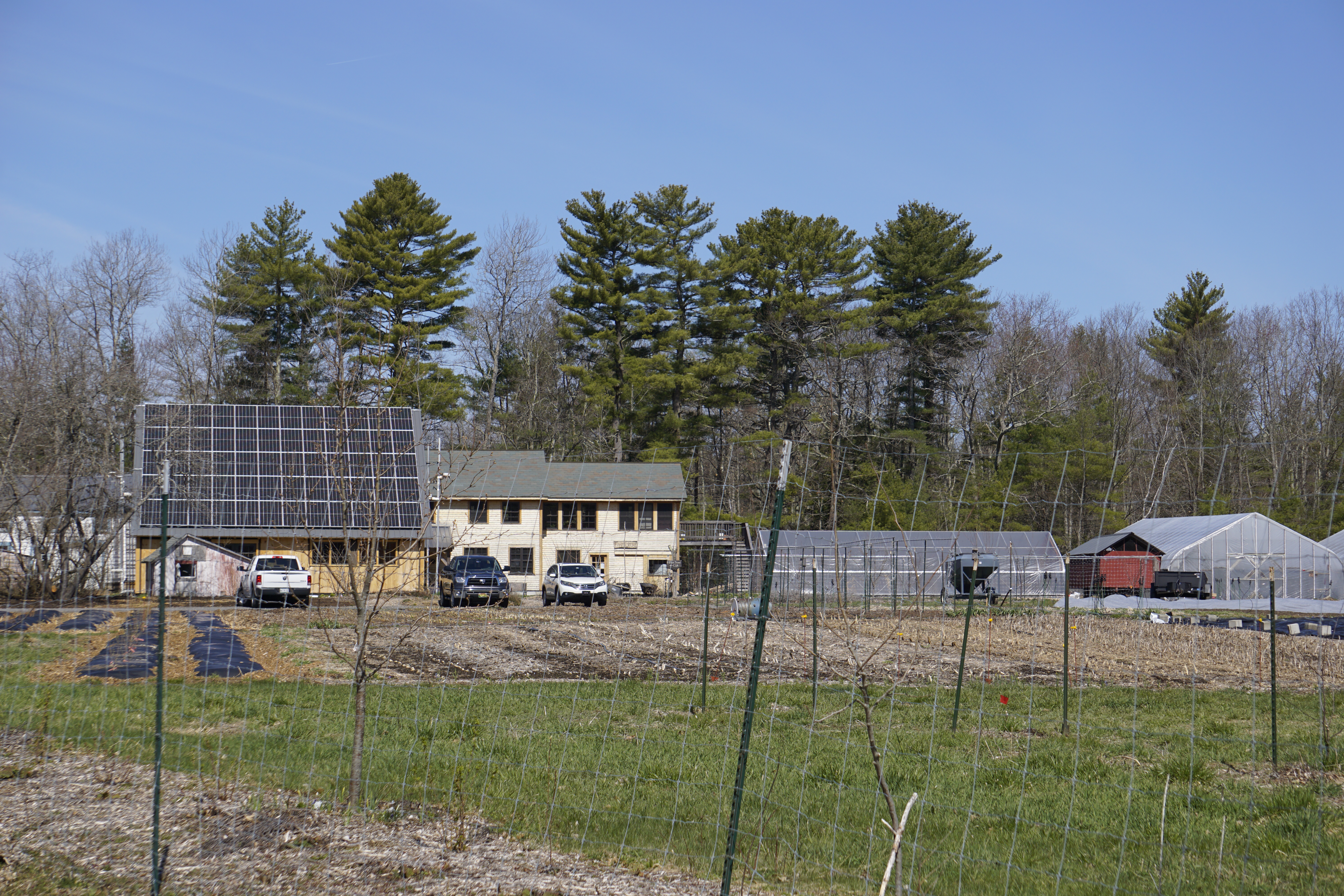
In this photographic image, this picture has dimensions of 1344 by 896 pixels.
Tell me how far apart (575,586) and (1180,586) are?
21.8 metres

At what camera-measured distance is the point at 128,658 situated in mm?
12961

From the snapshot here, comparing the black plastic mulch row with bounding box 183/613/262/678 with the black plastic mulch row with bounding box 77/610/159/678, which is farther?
the black plastic mulch row with bounding box 183/613/262/678

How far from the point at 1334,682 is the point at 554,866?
40.8 feet

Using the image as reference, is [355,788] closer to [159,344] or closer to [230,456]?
[230,456]

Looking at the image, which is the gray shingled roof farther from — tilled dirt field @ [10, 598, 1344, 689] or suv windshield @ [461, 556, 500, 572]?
tilled dirt field @ [10, 598, 1344, 689]

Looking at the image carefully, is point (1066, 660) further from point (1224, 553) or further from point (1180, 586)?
point (1224, 553)

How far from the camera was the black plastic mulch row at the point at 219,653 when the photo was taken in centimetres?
1253

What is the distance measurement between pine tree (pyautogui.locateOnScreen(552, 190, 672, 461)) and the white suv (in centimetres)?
1471

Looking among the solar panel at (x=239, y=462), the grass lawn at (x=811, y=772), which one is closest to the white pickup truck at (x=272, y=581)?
the solar panel at (x=239, y=462)

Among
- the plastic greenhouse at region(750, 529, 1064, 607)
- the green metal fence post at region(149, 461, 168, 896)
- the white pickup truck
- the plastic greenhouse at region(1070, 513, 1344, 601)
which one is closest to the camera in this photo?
the green metal fence post at region(149, 461, 168, 896)

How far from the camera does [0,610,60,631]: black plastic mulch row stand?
1408cm

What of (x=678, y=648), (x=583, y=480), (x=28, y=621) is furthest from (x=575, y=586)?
(x=28, y=621)

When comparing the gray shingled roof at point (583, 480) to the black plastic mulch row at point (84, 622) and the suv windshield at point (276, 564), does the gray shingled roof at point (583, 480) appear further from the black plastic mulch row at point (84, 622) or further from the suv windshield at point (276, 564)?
the black plastic mulch row at point (84, 622)

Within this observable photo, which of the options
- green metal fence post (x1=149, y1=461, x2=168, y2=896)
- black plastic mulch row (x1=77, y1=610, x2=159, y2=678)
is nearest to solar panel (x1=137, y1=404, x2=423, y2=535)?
black plastic mulch row (x1=77, y1=610, x2=159, y2=678)
